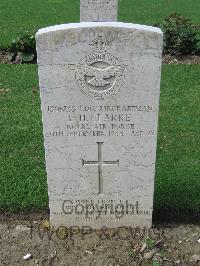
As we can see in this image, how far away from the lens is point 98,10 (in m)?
9.70

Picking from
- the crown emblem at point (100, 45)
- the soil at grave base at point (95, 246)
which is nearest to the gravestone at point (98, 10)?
the soil at grave base at point (95, 246)

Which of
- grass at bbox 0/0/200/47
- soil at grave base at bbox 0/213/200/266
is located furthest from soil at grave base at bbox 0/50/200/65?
soil at grave base at bbox 0/213/200/266

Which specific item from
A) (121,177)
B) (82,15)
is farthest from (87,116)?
(82,15)

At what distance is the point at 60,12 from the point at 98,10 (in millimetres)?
6193

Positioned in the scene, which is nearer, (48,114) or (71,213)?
(48,114)

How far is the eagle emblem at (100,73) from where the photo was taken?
12.5 ft

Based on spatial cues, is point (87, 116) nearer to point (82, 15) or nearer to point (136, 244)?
point (136, 244)

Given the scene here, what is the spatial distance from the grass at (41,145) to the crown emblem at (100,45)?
1929mm

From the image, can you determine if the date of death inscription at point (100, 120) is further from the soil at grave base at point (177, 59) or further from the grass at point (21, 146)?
the soil at grave base at point (177, 59)

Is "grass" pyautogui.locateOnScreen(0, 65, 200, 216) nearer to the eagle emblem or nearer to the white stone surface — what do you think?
the white stone surface

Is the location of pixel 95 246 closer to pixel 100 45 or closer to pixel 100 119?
pixel 100 119

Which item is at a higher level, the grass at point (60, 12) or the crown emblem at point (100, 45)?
the crown emblem at point (100, 45)

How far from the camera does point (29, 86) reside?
8.76 metres

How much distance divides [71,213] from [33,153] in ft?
5.95
